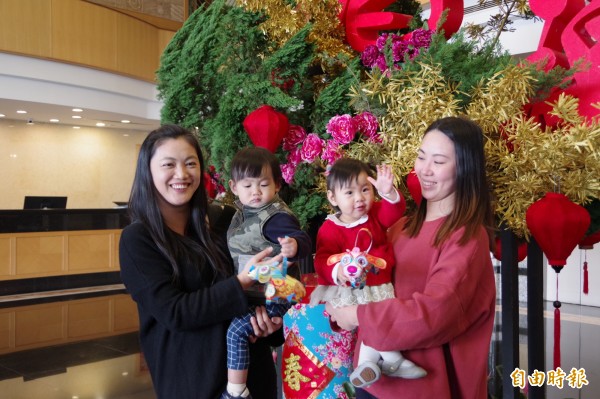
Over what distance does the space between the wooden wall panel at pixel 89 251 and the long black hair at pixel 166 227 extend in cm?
754

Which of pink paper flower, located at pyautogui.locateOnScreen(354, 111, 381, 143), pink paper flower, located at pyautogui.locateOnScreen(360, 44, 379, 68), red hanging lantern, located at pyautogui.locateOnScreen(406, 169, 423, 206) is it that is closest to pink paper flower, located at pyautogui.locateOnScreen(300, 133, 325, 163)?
pink paper flower, located at pyautogui.locateOnScreen(354, 111, 381, 143)

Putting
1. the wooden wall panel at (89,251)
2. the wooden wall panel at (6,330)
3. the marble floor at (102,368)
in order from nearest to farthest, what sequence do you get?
1. the marble floor at (102,368)
2. the wooden wall panel at (6,330)
3. the wooden wall panel at (89,251)

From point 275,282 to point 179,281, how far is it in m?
0.26

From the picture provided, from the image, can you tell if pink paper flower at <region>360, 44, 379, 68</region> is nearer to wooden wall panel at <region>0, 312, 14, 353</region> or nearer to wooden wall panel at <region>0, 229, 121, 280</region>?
wooden wall panel at <region>0, 312, 14, 353</region>

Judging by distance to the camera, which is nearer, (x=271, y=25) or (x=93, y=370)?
(x=271, y=25)

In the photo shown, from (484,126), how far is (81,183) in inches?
444

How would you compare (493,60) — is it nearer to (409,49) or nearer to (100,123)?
(409,49)

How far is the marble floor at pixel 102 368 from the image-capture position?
3678 mm

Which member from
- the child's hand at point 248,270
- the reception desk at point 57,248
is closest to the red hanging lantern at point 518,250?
the child's hand at point 248,270

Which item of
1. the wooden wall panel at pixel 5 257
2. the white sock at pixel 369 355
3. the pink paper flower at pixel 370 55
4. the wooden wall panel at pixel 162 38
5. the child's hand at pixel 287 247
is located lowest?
the wooden wall panel at pixel 5 257

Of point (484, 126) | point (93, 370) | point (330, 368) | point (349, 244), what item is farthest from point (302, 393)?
point (93, 370)

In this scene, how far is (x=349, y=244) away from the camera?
5.08ft

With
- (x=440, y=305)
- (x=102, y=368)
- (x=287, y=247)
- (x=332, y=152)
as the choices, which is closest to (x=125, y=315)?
(x=102, y=368)

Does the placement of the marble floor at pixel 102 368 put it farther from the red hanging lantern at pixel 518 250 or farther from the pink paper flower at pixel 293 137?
the pink paper flower at pixel 293 137
